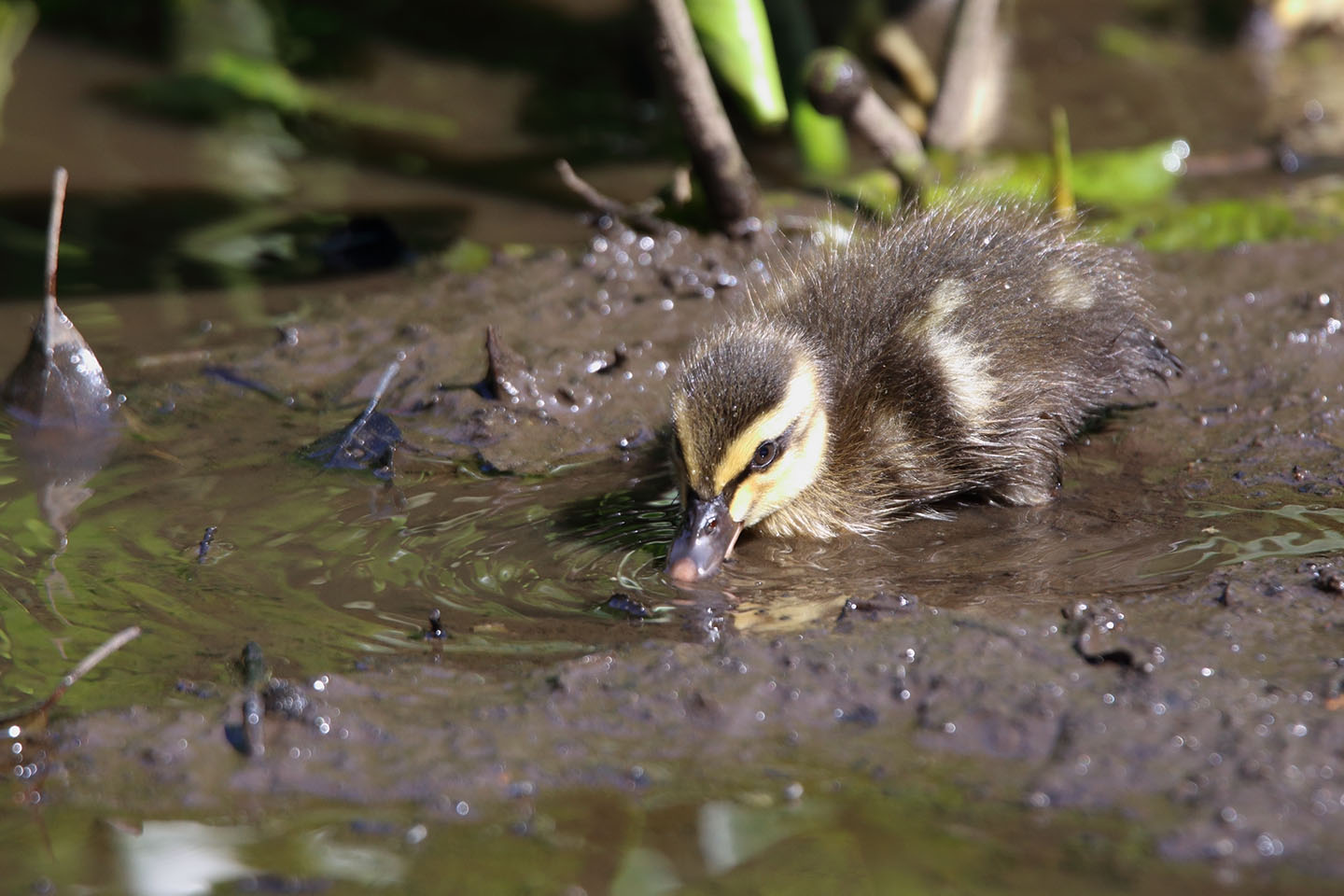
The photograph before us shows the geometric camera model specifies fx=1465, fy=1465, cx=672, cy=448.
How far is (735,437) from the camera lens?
398cm

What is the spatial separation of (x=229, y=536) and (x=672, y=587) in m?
1.31

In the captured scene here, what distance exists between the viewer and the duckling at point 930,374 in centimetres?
427

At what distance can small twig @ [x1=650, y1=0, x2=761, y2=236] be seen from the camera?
536cm

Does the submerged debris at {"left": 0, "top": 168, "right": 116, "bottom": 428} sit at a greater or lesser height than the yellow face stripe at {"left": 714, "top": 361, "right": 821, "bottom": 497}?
lesser

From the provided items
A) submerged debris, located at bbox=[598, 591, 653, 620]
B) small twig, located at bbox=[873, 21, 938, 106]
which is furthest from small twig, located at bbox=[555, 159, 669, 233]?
submerged debris, located at bbox=[598, 591, 653, 620]

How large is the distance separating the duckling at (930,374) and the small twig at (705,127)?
3.82ft

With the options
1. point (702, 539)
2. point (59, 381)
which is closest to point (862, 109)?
point (702, 539)

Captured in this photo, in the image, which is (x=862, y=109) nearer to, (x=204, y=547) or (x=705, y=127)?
(x=705, y=127)

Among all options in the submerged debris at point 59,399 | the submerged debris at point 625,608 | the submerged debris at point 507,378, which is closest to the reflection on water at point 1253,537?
the submerged debris at point 625,608

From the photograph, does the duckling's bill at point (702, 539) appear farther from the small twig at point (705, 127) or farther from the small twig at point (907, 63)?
the small twig at point (907, 63)

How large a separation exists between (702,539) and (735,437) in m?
0.30

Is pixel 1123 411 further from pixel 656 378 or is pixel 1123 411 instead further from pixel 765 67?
pixel 765 67

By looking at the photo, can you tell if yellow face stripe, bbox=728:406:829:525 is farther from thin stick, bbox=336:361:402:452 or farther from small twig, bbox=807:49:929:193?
small twig, bbox=807:49:929:193

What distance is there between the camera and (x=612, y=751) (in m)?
3.18
